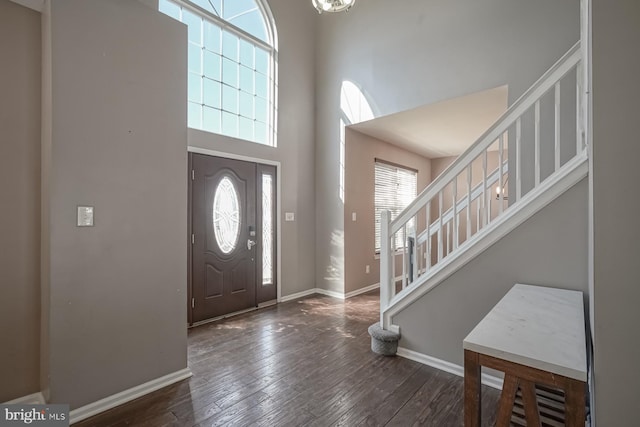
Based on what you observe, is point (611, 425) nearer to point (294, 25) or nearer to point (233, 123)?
point (233, 123)

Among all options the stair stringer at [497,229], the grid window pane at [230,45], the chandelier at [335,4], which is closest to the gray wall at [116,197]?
the chandelier at [335,4]

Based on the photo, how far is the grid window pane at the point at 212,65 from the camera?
3824 millimetres

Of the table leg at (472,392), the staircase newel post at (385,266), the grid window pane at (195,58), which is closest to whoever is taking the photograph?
the table leg at (472,392)

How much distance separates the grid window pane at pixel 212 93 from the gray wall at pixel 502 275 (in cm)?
325

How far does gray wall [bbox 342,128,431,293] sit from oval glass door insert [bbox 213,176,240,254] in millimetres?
1682

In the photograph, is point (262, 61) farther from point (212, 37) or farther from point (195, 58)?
point (195, 58)

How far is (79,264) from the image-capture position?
201cm

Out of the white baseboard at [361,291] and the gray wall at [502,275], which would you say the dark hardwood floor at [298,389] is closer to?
the gray wall at [502,275]

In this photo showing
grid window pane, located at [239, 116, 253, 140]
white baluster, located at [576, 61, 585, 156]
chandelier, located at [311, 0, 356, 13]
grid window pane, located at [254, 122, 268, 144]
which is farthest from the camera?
grid window pane, located at [254, 122, 268, 144]

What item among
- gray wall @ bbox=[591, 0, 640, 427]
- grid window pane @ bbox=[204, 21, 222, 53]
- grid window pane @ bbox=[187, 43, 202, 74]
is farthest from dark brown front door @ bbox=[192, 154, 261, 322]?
gray wall @ bbox=[591, 0, 640, 427]

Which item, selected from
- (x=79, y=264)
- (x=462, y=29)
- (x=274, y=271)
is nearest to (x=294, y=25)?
(x=462, y=29)

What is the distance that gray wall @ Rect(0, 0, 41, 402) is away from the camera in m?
2.00

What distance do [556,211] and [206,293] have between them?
3532mm

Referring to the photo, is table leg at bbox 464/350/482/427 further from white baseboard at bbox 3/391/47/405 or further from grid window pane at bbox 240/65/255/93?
grid window pane at bbox 240/65/255/93
